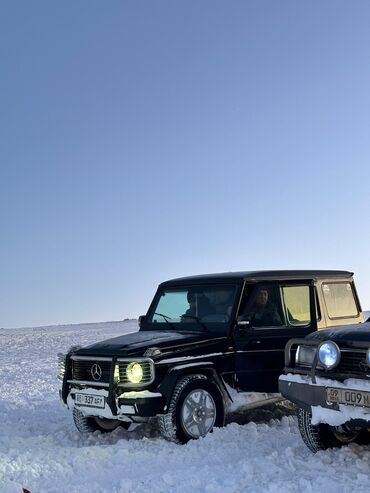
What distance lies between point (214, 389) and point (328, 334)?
6.52 feet

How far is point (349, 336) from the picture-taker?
5.38 m

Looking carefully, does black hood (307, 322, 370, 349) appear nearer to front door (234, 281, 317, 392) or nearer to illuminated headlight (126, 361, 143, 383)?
front door (234, 281, 317, 392)

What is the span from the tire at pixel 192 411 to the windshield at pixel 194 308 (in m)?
0.88

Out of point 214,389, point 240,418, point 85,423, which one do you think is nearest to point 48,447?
point 85,423

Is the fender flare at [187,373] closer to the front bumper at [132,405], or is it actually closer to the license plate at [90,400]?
the front bumper at [132,405]

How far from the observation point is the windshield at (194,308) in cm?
777

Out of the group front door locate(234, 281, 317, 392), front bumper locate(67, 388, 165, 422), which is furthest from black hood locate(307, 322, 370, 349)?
front bumper locate(67, 388, 165, 422)

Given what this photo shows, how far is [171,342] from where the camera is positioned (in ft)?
23.3

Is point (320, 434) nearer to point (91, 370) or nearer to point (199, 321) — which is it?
point (199, 321)

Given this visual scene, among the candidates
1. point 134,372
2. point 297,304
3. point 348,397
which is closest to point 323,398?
point 348,397

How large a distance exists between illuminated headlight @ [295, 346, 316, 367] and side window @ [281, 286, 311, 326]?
210cm

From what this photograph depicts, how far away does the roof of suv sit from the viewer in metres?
7.91

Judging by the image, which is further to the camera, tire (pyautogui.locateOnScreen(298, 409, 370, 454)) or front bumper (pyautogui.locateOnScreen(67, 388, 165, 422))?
front bumper (pyautogui.locateOnScreen(67, 388, 165, 422))

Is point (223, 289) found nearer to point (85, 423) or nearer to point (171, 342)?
point (171, 342)
